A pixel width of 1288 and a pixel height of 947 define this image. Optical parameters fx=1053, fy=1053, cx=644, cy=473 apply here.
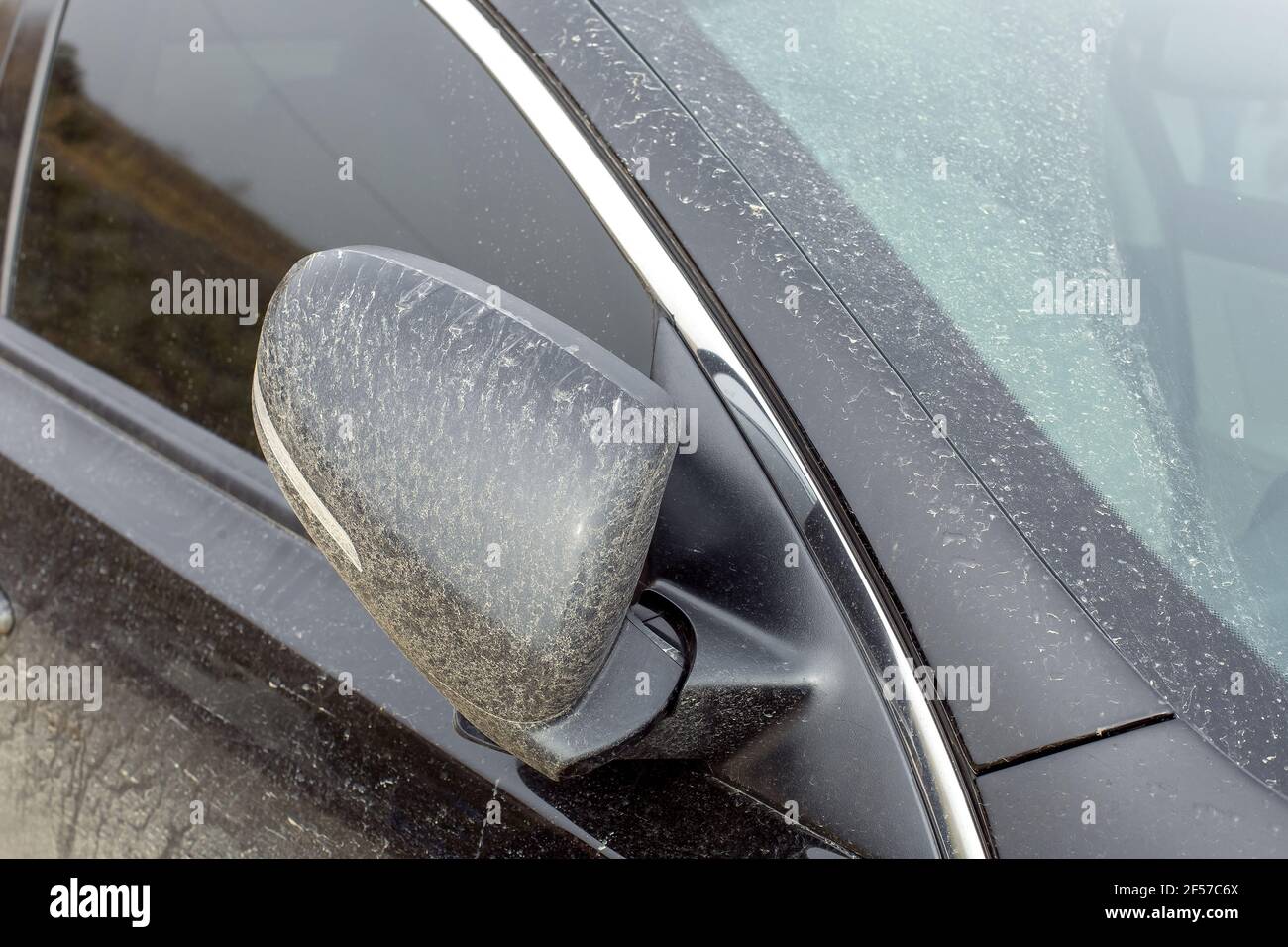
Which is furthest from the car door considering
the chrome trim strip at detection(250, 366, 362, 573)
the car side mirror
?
the chrome trim strip at detection(250, 366, 362, 573)

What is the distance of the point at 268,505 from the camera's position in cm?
133

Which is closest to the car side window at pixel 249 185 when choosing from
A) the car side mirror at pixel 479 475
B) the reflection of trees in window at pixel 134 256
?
the reflection of trees in window at pixel 134 256

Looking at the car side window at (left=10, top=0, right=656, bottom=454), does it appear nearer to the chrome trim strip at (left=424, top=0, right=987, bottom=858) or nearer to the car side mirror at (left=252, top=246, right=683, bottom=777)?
the chrome trim strip at (left=424, top=0, right=987, bottom=858)

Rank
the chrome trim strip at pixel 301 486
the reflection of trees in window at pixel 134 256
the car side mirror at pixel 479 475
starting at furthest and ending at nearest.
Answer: the reflection of trees in window at pixel 134 256
the chrome trim strip at pixel 301 486
the car side mirror at pixel 479 475

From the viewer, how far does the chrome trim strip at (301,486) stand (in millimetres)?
924

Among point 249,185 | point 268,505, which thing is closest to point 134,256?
point 249,185

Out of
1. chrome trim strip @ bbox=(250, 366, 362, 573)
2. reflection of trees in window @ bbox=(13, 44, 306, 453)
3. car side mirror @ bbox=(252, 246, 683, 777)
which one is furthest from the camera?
reflection of trees in window @ bbox=(13, 44, 306, 453)

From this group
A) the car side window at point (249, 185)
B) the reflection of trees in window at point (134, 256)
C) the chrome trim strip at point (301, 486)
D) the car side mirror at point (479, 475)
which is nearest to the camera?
the car side mirror at point (479, 475)

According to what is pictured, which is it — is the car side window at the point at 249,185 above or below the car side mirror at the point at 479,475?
above

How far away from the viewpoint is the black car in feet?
2.89

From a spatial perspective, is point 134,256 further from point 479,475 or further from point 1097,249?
point 1097,249

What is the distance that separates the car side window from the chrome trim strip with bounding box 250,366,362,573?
31 cm

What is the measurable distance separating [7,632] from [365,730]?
629mm

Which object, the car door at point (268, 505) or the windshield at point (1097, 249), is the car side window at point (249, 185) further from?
the windshield at point (1097, 249)
